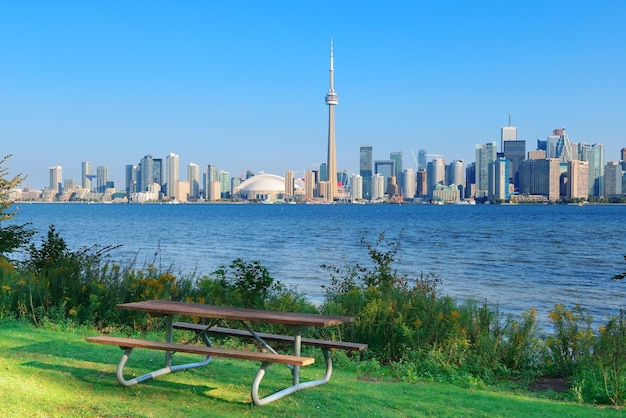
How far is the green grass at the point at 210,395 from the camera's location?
590 cm

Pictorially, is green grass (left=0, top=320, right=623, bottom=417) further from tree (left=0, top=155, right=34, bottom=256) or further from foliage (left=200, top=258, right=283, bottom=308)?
tree (left=0, top=155, right=34, bottom=256)

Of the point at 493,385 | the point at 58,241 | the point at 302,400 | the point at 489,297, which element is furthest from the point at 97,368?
the point at 489,297

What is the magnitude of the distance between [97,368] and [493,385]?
4371 millimetres

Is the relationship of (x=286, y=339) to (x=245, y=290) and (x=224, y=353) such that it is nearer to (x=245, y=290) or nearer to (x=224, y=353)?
(x=224, y=353)

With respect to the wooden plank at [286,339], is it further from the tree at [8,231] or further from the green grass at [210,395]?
the tree at [8,231]

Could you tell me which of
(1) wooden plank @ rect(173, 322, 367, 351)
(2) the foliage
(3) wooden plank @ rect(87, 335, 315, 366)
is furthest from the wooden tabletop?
(2) the foliage

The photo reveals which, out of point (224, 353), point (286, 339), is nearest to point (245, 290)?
point (286, 339)

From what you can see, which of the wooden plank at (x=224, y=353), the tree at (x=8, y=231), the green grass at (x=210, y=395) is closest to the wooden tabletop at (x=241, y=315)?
the wooden plank at (x=224, y=353)

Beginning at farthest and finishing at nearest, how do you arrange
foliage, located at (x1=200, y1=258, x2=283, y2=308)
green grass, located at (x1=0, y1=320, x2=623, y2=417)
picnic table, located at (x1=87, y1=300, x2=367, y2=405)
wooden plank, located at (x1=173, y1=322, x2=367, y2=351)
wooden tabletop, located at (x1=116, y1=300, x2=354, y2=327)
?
foliage, located at (x1=200, y1=258, x2=283, y2=308)
wooden plank, located at (x1=173, y1=322, x2=367, y2=351)
wooden tabletop, located at (x1=116, y1=300, x2=354, y2=327)
picnic table, located at (x1=87, y1=300, x2=367, y2=405)
green grass, located at (x1=0, y1=320, x2=623, y2=417)

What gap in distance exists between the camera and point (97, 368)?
7289mm

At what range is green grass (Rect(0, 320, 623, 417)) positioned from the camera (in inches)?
232

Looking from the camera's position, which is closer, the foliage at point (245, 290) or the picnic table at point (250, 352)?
the picnic table at point (250, 352)

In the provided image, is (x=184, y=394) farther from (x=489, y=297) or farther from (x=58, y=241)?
(x=489, y=297)

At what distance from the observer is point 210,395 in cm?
645
